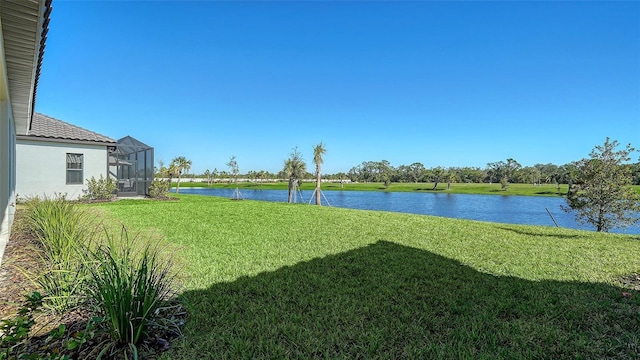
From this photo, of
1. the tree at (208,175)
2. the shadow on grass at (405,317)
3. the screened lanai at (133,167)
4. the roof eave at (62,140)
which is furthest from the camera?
the tree at (208,175)

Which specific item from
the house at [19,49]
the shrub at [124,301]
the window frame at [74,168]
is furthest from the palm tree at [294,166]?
→ the shrub at [124,301]

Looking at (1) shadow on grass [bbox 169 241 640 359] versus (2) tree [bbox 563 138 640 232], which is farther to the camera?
(2) tree [bbox 563 138 640 232]

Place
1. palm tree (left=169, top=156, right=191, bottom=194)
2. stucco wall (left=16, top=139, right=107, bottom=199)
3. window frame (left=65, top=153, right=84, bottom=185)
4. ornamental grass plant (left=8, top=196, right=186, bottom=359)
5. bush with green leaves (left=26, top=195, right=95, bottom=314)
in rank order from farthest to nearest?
palm tree (left=169, top=156, right=191, bottom=194), window frame (left=65, top=153, right=84, bottom=185), stucco wall (left=16, top=139, right=107, bottom=199), bush with green leaves (left=26, top=195, right=95, bottom=314), ornamental grass plant (left=8, top=196, right=186, bottom=359)

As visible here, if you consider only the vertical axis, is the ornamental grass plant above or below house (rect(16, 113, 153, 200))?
below

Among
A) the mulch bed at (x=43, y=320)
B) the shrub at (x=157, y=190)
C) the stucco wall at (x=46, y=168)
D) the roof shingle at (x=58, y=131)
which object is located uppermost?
the roof shingle at (x=58, y=131)

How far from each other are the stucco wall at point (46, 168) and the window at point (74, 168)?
0.56ft

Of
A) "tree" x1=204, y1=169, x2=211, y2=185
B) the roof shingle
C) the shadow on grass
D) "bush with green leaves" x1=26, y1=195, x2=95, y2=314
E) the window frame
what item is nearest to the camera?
the shadow on grass

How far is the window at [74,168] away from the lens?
1320cm

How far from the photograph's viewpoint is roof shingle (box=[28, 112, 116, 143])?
12328 millimetres

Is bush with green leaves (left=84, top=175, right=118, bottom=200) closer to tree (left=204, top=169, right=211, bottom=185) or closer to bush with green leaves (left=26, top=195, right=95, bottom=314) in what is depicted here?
bush with green leaves (left=26, top=195, right=95, bottom=314)

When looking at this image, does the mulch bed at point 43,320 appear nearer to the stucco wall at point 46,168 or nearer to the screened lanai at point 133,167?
the stucco wall at point 46,168

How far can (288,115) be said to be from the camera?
112 feet

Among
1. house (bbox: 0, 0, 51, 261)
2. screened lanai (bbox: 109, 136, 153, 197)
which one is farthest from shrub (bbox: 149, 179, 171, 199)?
house (bbox: 0, 0, 51, 261)

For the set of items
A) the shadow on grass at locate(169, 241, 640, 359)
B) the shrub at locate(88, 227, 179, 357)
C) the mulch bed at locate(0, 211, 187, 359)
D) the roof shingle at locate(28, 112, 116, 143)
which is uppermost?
the roof shingle at locate(28, 112, 116, 143)
